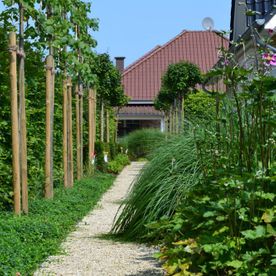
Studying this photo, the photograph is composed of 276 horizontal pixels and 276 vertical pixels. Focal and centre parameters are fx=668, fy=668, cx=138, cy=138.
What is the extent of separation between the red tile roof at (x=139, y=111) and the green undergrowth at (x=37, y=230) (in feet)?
94.7

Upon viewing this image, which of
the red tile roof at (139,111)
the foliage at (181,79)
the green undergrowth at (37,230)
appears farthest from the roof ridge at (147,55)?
the green undergrowth at (37,230)

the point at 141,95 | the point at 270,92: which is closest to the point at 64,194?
the point at 270,92

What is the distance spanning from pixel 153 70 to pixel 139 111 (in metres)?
3.37

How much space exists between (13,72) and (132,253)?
7.84 ft

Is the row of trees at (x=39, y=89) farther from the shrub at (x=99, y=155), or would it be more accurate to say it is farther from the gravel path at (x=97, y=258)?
the shrub at (x=99, y=155)

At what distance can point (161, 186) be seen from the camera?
653 cm

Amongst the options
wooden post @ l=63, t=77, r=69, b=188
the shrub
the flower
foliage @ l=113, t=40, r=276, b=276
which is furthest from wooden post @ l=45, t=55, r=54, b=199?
the shrub

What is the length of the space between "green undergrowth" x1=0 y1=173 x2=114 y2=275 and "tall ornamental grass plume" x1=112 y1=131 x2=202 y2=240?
773 mm

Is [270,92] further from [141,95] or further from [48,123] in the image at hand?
[141,95]

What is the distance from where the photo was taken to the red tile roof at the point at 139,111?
39000mm

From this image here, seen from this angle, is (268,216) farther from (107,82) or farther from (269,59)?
(107,82)

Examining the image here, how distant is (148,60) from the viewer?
1656 inches

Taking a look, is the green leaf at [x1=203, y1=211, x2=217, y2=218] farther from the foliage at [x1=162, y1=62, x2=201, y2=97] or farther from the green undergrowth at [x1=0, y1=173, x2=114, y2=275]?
the foliage at [x1=162, y1=62, x2=201, y2=97]

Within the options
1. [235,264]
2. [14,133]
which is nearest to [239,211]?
[235,264]
